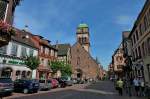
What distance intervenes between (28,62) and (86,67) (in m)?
48.8

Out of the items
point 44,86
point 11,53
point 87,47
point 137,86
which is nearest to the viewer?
point 137,86

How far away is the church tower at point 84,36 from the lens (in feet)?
286

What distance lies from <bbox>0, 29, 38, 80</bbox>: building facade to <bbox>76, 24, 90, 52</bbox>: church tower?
51899 millimetres

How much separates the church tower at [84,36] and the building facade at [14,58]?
5190cm

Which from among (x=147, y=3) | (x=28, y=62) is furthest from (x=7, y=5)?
(x=28, y=62)

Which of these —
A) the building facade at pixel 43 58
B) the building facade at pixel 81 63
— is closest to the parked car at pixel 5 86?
the building facade at pixel 43 58

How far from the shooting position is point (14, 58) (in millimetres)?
31422

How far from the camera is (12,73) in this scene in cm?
3117

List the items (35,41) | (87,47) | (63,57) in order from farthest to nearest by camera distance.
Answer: (87,47)
(63,57)
(35,41)

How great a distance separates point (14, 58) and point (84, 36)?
196 feet

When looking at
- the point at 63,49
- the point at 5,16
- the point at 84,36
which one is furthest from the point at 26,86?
the point at 84,36

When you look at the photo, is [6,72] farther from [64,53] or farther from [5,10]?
[64,53]

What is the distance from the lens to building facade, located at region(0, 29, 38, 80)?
29.1m

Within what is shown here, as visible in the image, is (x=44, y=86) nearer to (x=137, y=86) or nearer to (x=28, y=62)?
(x=28, y=62)
